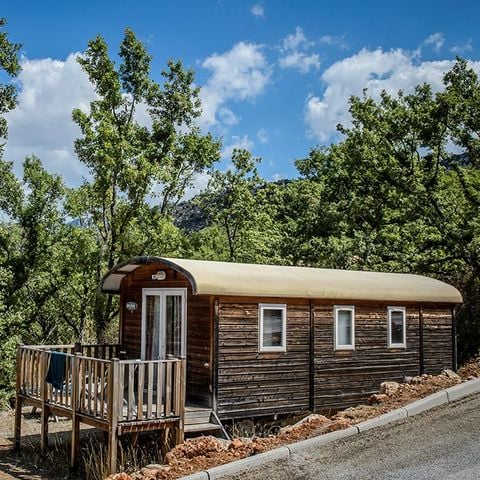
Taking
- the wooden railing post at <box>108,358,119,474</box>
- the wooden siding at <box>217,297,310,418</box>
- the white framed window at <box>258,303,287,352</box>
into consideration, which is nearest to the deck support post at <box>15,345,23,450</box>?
the wooden railing post at <box>108,358,119,474</box>

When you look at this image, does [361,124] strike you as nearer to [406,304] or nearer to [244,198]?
[244,198]

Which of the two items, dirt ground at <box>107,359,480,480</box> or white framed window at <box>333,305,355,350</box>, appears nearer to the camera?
dirt ground at <box>107,359,480,480</box>

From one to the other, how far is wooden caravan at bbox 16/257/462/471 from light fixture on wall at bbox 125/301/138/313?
0.03m

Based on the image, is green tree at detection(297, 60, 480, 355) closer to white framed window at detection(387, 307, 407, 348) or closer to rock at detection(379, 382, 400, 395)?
white framed window at detection(387, 307, 407, 348)

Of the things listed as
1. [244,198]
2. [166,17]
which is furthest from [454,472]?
[244,198]

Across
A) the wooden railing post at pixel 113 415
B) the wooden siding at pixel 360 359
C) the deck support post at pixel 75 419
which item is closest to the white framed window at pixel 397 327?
the wooden siding at pixel 360 359

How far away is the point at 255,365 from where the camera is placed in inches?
517

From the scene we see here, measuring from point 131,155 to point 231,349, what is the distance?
10386mm

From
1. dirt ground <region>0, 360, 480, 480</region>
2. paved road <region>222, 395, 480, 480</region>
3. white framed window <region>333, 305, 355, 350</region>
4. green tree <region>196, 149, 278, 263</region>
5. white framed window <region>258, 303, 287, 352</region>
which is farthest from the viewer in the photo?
green tree <region>196, 149, 278, 263</region>

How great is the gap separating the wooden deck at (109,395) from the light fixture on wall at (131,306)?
93.0 inches

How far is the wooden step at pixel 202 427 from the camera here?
38.7ft

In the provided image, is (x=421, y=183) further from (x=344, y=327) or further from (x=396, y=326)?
(x=344, y=327)

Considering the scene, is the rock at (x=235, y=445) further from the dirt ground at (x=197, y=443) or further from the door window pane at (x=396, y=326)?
the door window pane at (x=396, y=326)

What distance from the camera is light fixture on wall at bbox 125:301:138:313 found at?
14.9 m
